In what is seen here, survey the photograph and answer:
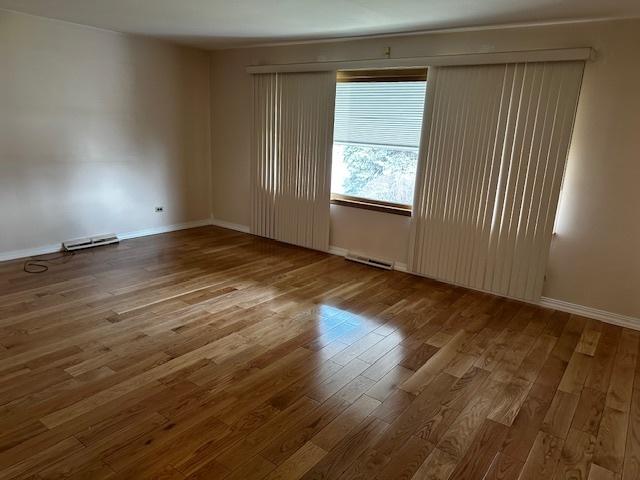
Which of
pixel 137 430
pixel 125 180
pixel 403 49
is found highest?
pixel 403 49

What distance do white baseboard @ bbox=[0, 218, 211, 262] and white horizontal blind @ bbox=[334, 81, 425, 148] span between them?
8.44 ft

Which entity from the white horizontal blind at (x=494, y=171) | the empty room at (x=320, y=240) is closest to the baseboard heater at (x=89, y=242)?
the empty room at (x=320, y=240)

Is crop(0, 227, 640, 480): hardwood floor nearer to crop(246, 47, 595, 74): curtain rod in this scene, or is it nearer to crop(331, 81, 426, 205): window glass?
crop(331, 81, 426, 205): window glass

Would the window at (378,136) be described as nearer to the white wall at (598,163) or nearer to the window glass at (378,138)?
the window glass at (378,138)

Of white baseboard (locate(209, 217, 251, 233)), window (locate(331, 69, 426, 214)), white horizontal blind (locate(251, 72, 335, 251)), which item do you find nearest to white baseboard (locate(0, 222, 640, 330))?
white baseboard (locate(209, 217, 251, 233))

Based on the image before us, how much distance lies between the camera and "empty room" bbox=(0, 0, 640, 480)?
2213mm

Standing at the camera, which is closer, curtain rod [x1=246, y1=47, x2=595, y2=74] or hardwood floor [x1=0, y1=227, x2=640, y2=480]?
hardwood floor [x1=0, y1=227, x2=640, y2=480]

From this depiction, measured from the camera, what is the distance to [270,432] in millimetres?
2184

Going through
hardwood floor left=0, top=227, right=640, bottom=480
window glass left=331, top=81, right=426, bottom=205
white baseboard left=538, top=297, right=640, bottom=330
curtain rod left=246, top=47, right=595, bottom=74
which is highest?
curtain rod left=246, top=47, right=595, bottom=74

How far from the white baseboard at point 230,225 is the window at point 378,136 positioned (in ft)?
5.31

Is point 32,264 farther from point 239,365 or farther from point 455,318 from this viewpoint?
point 455,318

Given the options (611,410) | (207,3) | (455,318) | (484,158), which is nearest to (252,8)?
(207,3)

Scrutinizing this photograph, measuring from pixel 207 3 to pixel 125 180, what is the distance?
108 inches

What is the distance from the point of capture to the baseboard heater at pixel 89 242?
16.2 ft
